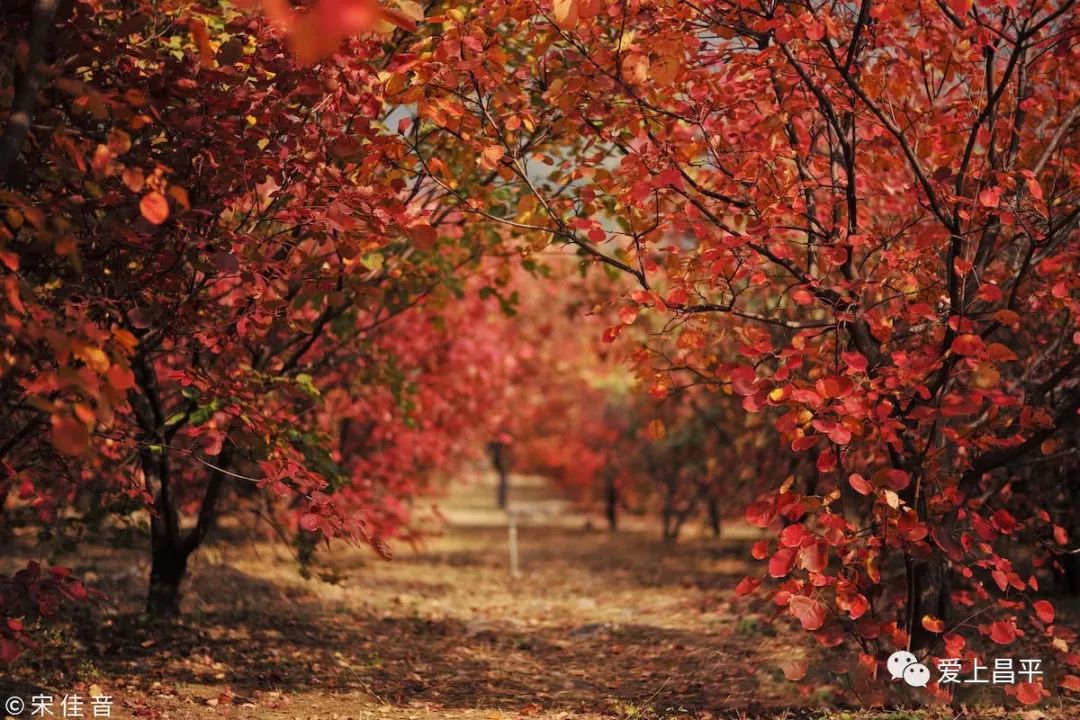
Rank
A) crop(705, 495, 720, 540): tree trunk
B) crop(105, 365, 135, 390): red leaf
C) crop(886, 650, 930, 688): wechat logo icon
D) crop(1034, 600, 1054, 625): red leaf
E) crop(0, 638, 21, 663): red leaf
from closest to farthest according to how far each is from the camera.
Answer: crop(105, 365, 135, 390): red leaf
crop(0, 638, 21, 663): red leaf
crop(1034, 600, 1054, 625): red leaf
crop(886, 650, 930, 688): wechat logo icon
crop(705, 495, 720, 540): tree trunk

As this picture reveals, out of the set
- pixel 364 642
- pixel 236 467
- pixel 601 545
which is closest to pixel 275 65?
pixel 364 642

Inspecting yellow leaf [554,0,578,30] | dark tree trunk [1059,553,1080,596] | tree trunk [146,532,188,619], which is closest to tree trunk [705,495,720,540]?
dark tree trunk [1059,553,1080,596]

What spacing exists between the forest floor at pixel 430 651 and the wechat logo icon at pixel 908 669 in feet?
0.52

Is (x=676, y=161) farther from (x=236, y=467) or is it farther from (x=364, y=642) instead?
(x=236, y=467)

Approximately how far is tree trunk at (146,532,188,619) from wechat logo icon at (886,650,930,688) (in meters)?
4.69

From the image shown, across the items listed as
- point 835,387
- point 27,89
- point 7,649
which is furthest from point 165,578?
point 835,387

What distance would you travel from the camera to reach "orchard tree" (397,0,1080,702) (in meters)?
4.41

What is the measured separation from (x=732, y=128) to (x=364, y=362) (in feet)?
12.1

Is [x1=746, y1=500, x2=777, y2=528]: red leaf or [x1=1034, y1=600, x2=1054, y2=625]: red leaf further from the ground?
[x1=746, y1=500, x2=777, y2=528]: red leaf

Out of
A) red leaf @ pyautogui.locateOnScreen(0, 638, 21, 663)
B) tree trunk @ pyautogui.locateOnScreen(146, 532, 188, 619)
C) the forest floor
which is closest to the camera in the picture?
red leaf @ pyautogui.locateOnScreen(0, 638, 21, 663)

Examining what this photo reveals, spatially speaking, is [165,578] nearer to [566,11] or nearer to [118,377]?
[118,377]

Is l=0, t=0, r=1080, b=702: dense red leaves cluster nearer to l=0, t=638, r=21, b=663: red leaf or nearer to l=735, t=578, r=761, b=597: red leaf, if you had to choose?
l=735, t=578, r=761, b=597: red leaf

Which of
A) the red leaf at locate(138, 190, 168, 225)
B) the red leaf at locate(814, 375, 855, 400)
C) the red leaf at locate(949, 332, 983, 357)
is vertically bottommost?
the red leaf at locate(814, 375, 855, 400)

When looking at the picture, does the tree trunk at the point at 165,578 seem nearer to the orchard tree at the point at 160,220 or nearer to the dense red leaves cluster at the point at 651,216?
the dense red leaves cluster at the point at 651,216
